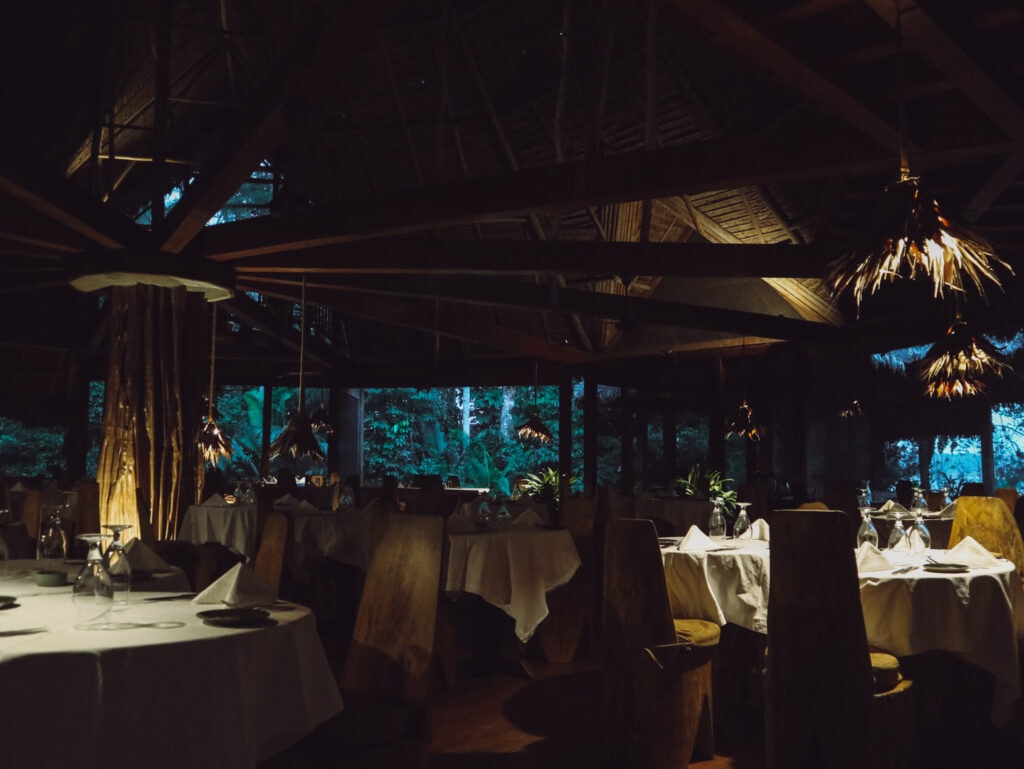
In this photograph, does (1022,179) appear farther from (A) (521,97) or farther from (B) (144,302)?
(B) (144,302)

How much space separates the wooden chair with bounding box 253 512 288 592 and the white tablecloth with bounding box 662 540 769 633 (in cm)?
201

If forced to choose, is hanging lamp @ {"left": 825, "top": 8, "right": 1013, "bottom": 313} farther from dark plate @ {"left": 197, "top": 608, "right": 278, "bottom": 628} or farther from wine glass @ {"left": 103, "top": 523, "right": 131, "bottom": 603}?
wine glass @ {"left": 103, "top": 523, "right": 131, "bottom": 603}

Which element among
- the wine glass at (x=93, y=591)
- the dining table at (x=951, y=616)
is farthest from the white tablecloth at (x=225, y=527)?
the wine glass at (x=93, y=591)

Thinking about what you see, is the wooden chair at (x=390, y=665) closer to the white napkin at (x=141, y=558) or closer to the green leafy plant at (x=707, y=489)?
the white napkin at (x=141, y=558)

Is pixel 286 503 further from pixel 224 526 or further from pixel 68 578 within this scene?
pixel 68 578

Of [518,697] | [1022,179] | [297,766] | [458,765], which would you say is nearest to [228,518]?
[518,697]

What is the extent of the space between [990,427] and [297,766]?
→ 45.7 ft

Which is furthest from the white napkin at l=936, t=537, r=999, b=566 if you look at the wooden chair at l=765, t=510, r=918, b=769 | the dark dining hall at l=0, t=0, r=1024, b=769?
the wooden chair at l=765, t=510, r=918, b=769

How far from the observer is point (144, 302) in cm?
764

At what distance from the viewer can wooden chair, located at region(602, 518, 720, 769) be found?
11.8ft

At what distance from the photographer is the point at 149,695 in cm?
192

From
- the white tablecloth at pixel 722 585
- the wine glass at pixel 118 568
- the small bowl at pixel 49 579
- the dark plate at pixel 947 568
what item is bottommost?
the white tablecloth at pixel 722 585

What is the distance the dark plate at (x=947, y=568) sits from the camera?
149 inches

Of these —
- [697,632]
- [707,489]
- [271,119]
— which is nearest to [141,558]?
[697,632]
